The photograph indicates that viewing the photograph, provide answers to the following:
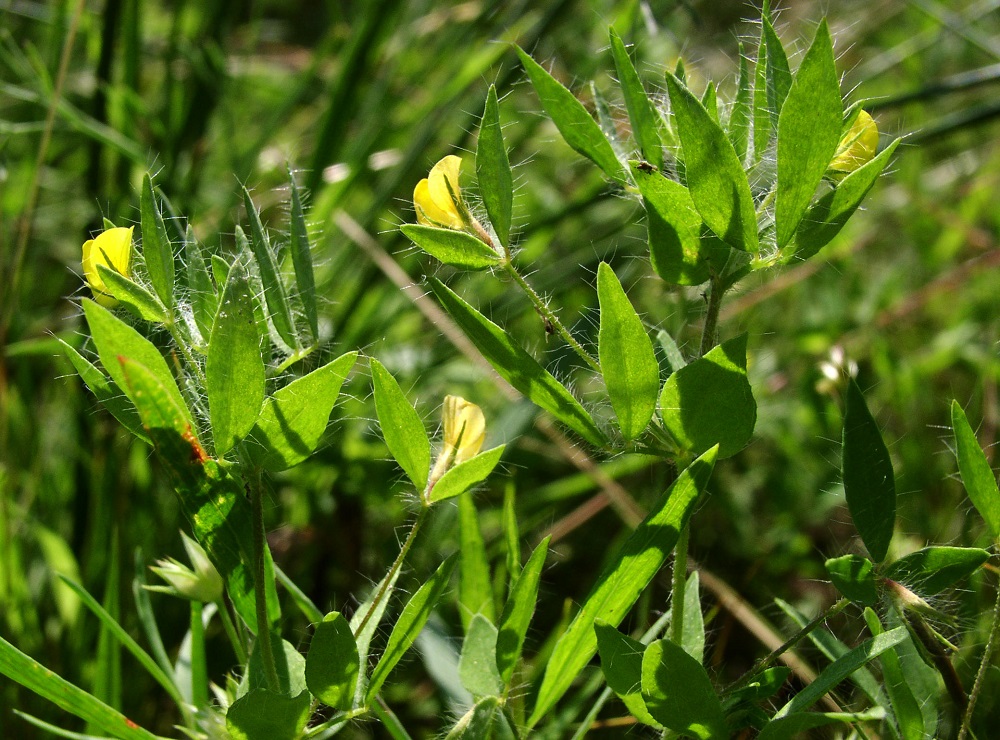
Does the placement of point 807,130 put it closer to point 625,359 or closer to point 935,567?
point 625,359

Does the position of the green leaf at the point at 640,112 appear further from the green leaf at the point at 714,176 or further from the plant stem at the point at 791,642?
the plant stem at the point at 791,642

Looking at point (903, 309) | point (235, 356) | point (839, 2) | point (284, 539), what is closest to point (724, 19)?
point (839, 2)

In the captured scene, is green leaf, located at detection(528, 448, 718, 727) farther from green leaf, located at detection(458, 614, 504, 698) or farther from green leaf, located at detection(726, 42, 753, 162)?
green leaf, located at detection(726, 42, 753, 162)

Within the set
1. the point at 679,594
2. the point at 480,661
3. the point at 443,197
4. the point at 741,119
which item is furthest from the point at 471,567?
the point at 741,119

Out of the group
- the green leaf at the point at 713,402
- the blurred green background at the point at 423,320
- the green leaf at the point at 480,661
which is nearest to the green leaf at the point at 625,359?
the green leaf at the point at 713,402

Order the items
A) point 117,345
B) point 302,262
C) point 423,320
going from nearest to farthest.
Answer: point 117,345 < point 302,262 < point 423,320

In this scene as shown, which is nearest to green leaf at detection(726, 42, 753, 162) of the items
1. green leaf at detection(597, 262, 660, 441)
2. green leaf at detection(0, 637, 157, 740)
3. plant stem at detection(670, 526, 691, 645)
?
green leaf at detection(597, 262, 660, 441)

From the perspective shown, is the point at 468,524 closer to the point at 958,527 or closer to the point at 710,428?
the point at 710,428
